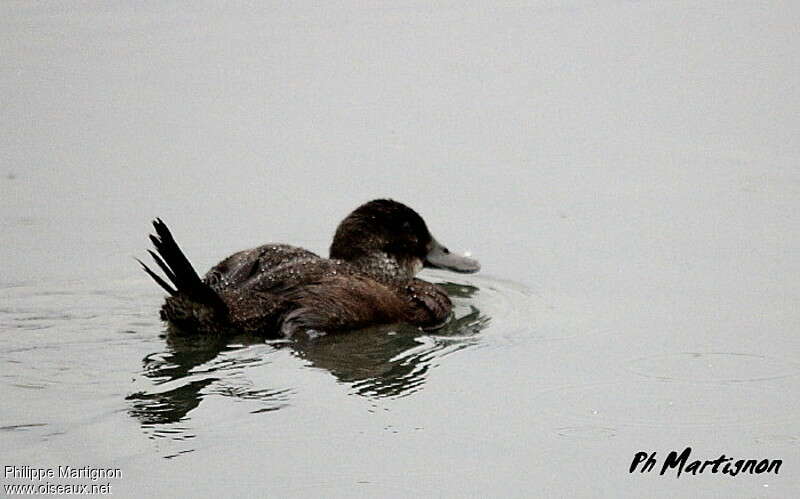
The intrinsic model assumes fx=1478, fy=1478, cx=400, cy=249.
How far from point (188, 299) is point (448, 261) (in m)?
2.00

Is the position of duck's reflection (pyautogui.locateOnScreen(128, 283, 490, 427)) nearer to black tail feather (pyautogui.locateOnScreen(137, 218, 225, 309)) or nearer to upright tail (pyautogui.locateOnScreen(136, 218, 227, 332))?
upright tail (pyautogui.locateOnScreen(136, 218, 227, 332))

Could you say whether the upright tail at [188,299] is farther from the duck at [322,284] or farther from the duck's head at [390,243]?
the duck's head at [390,243]

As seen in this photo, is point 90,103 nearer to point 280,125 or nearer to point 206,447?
point 280,125

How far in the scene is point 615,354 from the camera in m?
7.30

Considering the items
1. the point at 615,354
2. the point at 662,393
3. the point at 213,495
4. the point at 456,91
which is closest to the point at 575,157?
the point at 456,91

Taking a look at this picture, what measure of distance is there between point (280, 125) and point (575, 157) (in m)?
2.33

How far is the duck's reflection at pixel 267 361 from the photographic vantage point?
6.46m

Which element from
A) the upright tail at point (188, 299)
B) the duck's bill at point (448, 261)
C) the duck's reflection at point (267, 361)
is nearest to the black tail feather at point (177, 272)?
the upright tail at point (188, 299)

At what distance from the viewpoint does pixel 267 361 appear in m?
7.09

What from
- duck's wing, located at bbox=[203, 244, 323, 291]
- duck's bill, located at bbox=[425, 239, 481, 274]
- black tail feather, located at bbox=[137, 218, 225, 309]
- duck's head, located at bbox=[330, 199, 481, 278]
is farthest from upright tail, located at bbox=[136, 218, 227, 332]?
duck's bill, located at bbox=[425, 239, 481, 274]

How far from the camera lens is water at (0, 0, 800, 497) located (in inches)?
232

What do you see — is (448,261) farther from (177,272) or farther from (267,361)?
(177,272)

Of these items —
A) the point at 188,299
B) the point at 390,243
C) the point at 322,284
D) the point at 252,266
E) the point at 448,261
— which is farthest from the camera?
the point at 448,261

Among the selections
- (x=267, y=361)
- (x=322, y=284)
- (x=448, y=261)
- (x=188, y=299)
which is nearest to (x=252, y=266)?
(x=322, y=284)
